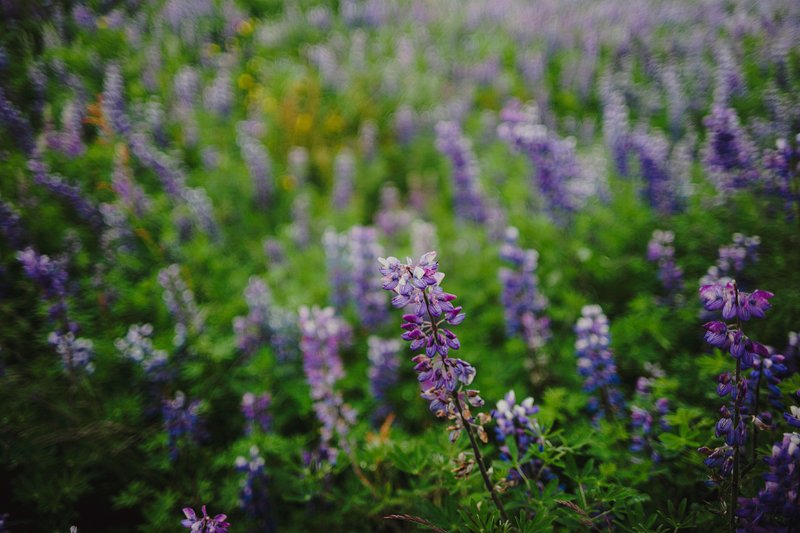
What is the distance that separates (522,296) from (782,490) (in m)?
1.92

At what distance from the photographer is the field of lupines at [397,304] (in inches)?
67.6

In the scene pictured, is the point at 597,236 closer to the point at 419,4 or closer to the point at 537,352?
the point at 537,352

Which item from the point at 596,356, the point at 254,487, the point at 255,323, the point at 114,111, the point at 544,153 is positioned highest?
the point at 114,111

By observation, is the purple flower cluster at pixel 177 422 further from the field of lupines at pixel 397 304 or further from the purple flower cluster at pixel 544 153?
the purple flower cluster at pixel 544 153

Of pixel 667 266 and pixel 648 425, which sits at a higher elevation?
pixel 667 266

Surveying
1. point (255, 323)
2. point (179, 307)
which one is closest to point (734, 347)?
point (255, 323)

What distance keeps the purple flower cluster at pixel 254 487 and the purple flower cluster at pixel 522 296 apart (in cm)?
189

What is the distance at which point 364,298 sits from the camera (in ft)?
11.3

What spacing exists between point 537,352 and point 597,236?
1.48 m

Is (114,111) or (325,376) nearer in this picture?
(325,376)

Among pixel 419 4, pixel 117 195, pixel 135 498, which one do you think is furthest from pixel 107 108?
pixel 419 4

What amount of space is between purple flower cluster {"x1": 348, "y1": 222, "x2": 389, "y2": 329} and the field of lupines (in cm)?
3

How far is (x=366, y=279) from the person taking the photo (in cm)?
348

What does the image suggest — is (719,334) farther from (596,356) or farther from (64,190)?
(64,190)
